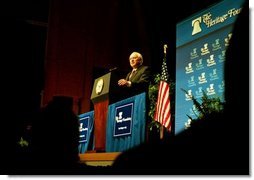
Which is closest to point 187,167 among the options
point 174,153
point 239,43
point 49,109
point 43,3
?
point 174,153

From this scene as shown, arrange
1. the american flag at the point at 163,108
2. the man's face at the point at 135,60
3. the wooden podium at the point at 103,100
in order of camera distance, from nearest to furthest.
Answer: the wooden podium at the point at 103,100, the american flag at the point at 163,108, the man's face at the point at 135,60

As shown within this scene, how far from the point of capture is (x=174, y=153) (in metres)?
1.40

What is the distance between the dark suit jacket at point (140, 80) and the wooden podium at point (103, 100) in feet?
0.49

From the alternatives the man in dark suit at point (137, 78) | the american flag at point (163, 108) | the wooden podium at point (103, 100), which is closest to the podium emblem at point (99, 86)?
the wooden podium at point (103, 100)

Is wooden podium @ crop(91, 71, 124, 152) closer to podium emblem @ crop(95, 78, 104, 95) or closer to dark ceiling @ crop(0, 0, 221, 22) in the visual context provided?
podium emblem @ crop(95, 78, 104, 95)

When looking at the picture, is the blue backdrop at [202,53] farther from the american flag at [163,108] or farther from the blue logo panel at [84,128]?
the blue logo panel at [84,128]

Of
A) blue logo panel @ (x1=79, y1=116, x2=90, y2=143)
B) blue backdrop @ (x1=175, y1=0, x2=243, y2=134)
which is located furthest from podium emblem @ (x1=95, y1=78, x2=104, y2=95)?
blue backdrop @ (x1=175, y1=0, x2=243, y2=134)

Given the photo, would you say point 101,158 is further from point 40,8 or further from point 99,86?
point 40,8

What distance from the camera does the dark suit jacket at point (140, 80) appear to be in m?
2.81

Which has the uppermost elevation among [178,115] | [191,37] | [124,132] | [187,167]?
[191,37]

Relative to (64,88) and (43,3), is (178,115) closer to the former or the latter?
(64,88)

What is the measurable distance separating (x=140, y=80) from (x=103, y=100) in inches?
15.6

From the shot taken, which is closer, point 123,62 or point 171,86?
point 171,86

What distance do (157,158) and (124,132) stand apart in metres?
0.91
